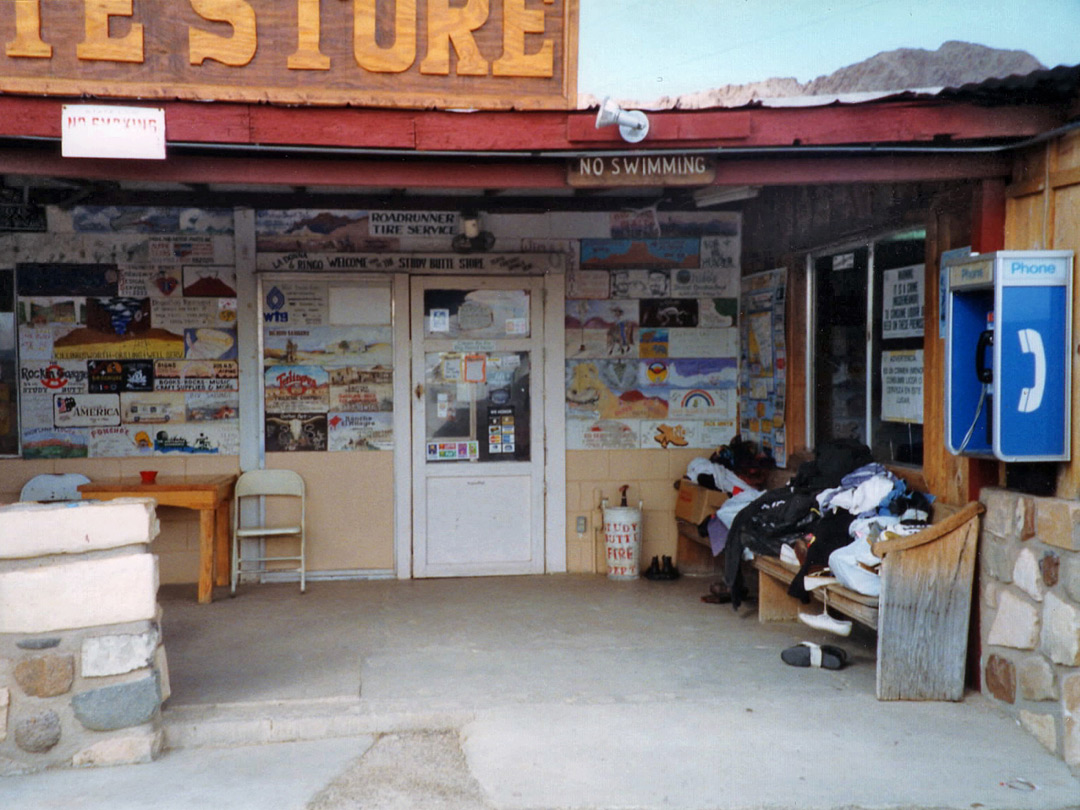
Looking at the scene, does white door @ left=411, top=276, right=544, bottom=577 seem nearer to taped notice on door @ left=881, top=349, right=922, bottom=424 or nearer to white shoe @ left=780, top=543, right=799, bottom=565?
white shoe @ left=780, top=543, right=799, bottom=565

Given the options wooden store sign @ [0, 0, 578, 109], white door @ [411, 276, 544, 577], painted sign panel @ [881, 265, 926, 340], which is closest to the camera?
wooden store sign @ [0, 0, 578, 109]

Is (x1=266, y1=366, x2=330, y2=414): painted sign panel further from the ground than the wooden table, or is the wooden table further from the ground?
(x1=266, y1=366, x2=330, y2=414): painted sign panel

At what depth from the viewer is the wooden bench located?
4.97 m

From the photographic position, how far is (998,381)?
184 inches

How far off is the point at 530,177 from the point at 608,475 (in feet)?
11.3

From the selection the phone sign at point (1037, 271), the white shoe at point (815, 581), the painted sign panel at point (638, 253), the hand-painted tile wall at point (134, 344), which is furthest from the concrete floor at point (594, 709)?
the painted sign panel at point (638, 253)

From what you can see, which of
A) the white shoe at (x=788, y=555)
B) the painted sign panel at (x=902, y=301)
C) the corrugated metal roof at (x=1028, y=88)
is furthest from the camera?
the white shoe at (x=788, y=555)

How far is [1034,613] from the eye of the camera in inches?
181

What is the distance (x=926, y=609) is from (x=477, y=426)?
3.81 metres

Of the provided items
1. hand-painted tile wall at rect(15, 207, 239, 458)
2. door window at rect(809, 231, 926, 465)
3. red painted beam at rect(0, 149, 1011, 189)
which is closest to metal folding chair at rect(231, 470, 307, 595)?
hand-painted tile wall at rect(15, 207, 239, 458)

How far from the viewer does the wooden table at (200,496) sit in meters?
6.89

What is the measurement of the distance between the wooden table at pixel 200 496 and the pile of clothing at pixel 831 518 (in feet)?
11.6

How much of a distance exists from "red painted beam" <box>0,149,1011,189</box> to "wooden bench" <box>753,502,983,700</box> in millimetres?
Answer: 1707

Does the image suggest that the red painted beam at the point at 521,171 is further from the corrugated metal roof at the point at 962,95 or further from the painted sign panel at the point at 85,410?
the painted sign panel at the point at 85,410
